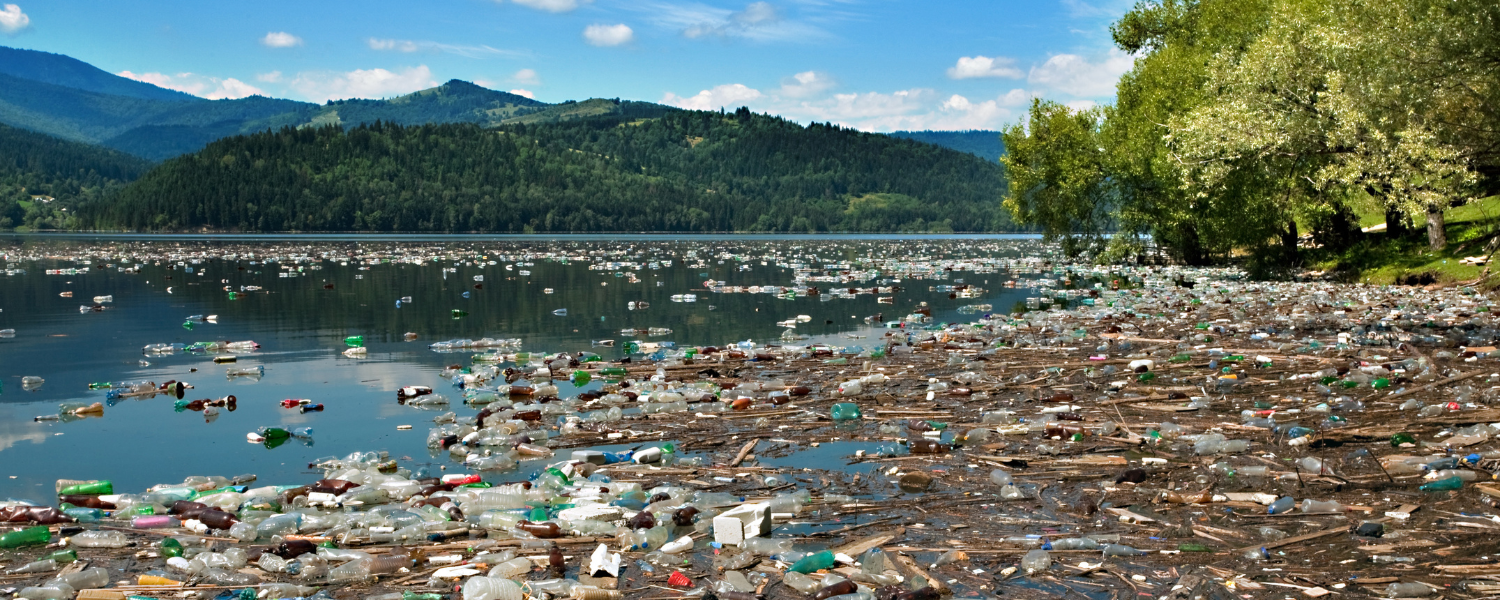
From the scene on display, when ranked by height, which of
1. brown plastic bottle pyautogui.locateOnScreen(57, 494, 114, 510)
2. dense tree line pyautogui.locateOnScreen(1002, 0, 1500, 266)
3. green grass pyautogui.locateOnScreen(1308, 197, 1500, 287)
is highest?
dense tree line pyautogui.locateOnScreen(1002, 0, 1500, 266)

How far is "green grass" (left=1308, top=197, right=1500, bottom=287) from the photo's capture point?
26.8 meters

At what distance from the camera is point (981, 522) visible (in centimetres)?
615

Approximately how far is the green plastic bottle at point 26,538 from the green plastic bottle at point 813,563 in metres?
4.42

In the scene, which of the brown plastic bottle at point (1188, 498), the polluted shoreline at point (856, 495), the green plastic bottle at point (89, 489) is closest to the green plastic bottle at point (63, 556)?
the polluted shoreline at point (856, 495)

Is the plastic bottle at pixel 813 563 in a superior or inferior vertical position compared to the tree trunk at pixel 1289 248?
inferior

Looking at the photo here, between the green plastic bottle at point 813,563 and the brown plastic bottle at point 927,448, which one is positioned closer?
the green plastic bottle at point 813,563

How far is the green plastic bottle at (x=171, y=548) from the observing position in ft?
18.3

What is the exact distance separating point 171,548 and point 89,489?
202cm

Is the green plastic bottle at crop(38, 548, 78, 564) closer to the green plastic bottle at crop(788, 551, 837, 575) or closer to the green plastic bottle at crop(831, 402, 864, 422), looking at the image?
the green plastic bottle at crop(788, 551, 837, 575)

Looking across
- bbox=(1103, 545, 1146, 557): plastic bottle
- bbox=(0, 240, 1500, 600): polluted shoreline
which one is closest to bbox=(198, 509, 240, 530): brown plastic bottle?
bbox=(0, 240, 1500, 600): polluted shoreline

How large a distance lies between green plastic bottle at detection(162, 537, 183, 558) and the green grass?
27.0 meters

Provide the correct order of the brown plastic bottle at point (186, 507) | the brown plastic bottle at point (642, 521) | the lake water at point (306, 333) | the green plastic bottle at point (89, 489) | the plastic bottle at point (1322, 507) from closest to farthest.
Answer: the brown plastic bottle at point (642, 521) < the plastic bottle at point (1322, 507) < the brown plastic bottle at point (186, 507) < the green plastic bottle at point (89, 489) < the lake water at point (306, 333)

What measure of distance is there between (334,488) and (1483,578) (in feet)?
22.4

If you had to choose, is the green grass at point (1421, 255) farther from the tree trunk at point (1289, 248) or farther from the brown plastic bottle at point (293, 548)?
the brown plastic bottle at point (293, 548)
